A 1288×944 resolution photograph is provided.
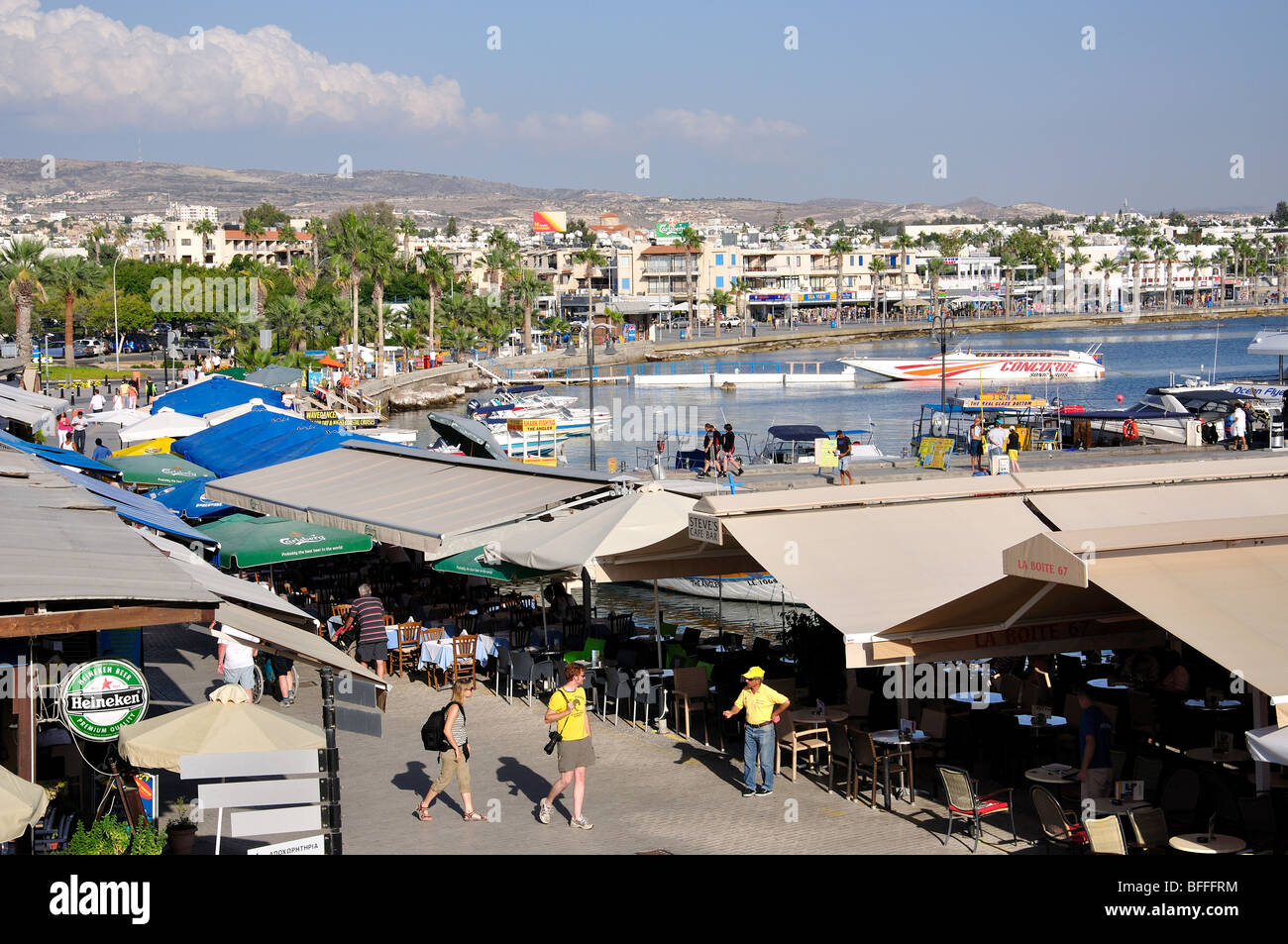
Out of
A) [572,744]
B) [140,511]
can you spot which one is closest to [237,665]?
[140,511]

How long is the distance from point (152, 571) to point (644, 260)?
154 meters

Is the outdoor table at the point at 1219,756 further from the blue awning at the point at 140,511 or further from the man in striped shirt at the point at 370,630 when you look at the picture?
the blue awning at the point at 140,511

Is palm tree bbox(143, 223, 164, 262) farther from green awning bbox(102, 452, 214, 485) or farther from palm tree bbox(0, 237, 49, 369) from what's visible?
green awning bbox(102, 452, 214, 485)

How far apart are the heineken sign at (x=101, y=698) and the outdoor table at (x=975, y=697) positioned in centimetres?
739

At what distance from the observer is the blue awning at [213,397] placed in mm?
35594

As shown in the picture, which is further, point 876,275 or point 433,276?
point 876,275

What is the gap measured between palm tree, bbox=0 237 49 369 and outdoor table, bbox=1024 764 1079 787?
6700 centimetres

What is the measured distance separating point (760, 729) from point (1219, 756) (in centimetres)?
383

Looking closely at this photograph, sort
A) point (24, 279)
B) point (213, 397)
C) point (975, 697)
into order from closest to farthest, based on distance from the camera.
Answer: point (975, 697)
point (213, 397)
point (24, 279)

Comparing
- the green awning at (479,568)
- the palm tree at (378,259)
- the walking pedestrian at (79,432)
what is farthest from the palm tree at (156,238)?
the green awning at (479,568)

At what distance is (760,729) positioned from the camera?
1185cm

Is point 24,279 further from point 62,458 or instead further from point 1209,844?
point 1209,844
